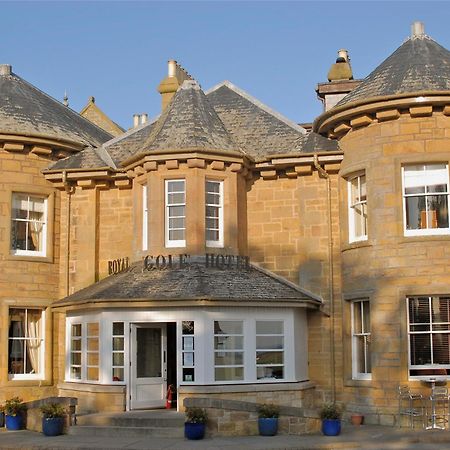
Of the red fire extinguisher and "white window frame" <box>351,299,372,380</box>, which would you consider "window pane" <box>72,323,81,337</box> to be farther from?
"white window frame" <box>351,299,372,380</box>

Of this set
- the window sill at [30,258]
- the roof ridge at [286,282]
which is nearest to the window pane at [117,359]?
the window sill at [30,258]

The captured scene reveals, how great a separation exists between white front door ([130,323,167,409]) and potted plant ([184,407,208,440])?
3.05m

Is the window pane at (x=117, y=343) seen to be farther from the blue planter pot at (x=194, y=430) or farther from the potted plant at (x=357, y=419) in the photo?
the potted plant at (x=357, y=419)

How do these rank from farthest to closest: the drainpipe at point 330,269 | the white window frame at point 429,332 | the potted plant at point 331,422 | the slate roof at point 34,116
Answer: the slate roof at point 34,116
the drainpipe at point 330,269
the white window frame at point 429,332
the potted plant at point 331,422

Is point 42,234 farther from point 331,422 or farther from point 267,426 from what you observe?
point 331,422

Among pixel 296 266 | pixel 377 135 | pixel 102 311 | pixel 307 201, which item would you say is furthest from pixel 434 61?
pixel 102 311

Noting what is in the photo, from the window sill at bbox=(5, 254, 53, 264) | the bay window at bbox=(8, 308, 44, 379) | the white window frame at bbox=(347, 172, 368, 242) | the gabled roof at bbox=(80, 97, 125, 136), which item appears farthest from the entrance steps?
the gabled roof at bbox=(80, 97, 125, 136)

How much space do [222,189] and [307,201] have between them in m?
2.24

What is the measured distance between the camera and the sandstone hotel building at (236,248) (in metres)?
18.2

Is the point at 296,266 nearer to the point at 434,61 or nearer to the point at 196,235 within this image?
the point at 196,235

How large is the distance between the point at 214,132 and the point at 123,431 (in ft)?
27.0

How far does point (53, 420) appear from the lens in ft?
55.9

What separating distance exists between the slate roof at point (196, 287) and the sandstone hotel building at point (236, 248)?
6 centimetres

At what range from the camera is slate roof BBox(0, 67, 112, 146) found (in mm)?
21344
